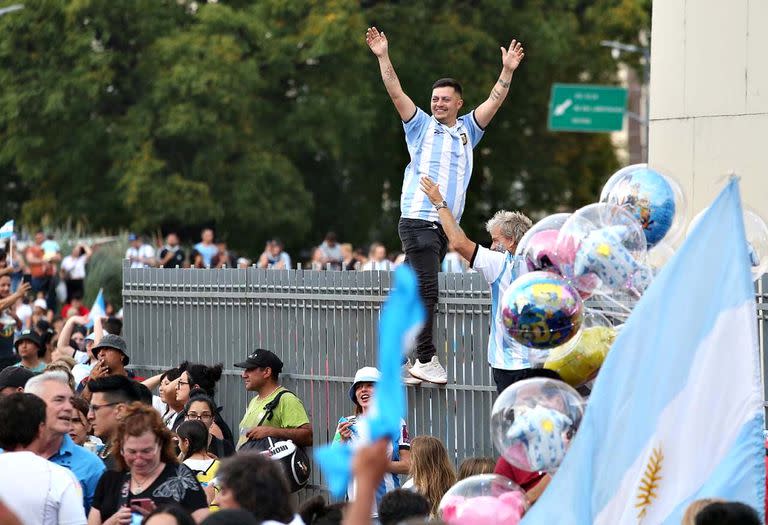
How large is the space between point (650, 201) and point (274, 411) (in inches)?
175

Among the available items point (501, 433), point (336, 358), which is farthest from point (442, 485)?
point (336, 358)

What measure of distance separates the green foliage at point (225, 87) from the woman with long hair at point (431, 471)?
87.4 ft

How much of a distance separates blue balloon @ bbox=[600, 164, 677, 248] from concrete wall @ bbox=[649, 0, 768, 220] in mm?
3648

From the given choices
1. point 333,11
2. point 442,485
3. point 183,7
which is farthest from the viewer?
point 183,7

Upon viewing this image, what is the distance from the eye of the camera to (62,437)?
312 inches

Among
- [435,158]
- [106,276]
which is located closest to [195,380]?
[435,158]

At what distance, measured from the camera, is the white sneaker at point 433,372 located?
457 inches

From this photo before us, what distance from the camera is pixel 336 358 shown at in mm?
12844

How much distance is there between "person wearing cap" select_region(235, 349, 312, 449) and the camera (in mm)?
11914

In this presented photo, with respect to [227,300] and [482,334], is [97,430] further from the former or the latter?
[227,300]

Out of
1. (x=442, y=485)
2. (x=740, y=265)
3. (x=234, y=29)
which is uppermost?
(x=234, y=29)

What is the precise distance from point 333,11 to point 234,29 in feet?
7.73

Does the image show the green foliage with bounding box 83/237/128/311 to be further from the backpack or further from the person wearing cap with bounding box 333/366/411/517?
the person wearing cap with bounding box 333/366/411/517

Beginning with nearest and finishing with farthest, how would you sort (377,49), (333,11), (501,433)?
(501,433) < (377,49) < (333,11)
